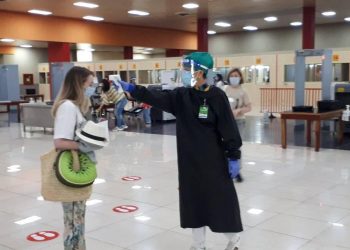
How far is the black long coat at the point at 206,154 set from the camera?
10.3 ft

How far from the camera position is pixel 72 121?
2979 millimetres

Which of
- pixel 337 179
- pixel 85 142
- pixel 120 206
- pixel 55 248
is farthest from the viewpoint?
pixel 337 179

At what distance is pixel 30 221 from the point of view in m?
4.47

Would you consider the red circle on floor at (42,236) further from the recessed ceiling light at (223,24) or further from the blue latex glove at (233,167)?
the recessed ceiling light at (223,24)

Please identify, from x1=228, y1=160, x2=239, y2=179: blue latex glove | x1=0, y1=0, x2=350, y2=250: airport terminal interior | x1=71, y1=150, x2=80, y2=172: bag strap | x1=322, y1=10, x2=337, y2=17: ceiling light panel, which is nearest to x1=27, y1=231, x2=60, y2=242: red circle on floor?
x1=0, y1=0, x2=350, y2=250: airport terminal interior

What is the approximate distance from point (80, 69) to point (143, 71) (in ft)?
51.4

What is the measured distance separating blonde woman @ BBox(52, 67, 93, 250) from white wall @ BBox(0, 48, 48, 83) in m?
25.2

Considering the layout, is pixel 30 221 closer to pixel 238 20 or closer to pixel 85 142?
pixel 85 142

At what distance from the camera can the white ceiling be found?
13.9 metres

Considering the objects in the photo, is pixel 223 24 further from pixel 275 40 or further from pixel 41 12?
pixel 41 12

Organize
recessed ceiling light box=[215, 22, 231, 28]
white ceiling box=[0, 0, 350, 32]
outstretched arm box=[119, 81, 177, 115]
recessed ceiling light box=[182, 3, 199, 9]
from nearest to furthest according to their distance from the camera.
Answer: outstretched arm box=[119, 81, 177, 115] → white ceiling box=[0, 0, 350, 32] → recessed ceiling light box=[182, 3, 199, 9] → recessed ceiling light box=[215, 22, 231, 28]

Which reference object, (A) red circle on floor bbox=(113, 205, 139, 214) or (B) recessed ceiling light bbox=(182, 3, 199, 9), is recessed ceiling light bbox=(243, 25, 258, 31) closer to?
(B) recessed ceiling light bbox=(182, 3, 199, 9)

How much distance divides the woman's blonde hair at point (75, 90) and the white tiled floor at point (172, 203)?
136 cm

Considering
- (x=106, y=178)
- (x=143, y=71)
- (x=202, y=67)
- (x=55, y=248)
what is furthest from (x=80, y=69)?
(x=143, y=71)
